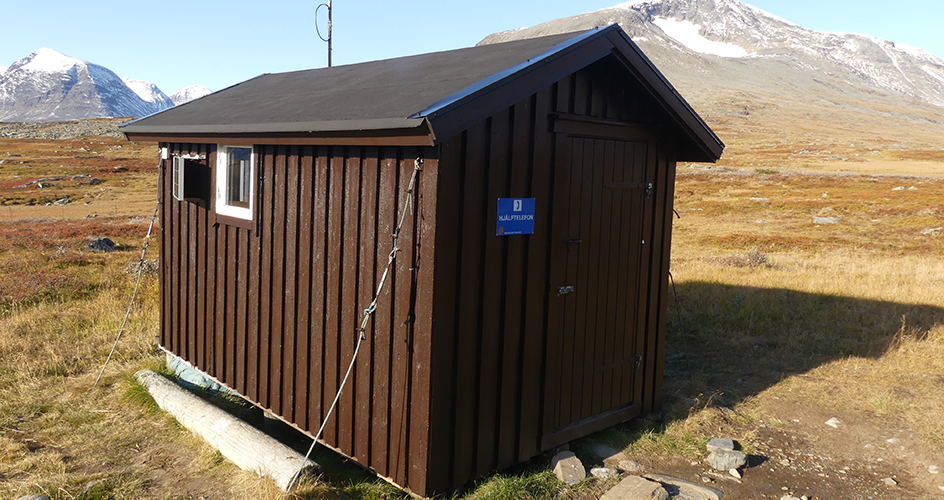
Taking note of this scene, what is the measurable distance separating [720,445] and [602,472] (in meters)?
1.20

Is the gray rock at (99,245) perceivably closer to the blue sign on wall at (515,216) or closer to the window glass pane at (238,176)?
the window glass pane at (238,176)

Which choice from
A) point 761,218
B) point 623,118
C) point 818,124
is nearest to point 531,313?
point 623,118

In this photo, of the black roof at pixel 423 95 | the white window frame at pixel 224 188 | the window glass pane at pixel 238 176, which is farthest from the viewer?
the window glass pane at pixel 238 176

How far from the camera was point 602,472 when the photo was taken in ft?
18.5

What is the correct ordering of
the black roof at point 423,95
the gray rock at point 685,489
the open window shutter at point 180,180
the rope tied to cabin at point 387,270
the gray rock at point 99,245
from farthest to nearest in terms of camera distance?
the gray rock at point 99,245, the open window shutter at point 180,180, the gray rock at point 685,489, the rope tied to cabin at point 387,270, the black roof at point 423,95

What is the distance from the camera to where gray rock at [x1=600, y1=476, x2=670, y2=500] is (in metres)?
5.07

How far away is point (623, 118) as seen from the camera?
618 cm

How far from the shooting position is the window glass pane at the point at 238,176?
6.63 metres

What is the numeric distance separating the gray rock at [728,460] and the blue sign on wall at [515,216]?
101 inches

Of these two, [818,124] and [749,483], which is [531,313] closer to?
[749,483]

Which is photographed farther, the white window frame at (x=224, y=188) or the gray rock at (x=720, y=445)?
the white window frame at (x=224, y=188)

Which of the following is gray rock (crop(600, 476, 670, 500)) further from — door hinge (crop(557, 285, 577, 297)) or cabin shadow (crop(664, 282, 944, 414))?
cabin shadow (crop(664, 282, 944, 414))

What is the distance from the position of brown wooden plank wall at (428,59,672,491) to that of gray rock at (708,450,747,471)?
153cm

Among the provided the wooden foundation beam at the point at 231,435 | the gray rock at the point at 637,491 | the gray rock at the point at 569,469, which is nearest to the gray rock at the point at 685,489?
the gray rock at the point at 637,491
